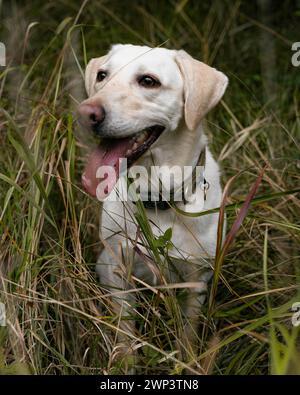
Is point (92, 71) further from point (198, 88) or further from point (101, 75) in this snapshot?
point (198, 88)

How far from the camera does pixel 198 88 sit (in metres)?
A: 2.87

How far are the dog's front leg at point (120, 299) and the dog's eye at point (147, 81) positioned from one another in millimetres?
694

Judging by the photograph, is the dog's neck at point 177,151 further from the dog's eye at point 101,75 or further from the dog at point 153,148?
the dog's eye at point 101,75

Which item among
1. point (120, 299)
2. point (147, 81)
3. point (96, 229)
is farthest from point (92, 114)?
point (96, 229)

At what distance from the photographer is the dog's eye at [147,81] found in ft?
9.40

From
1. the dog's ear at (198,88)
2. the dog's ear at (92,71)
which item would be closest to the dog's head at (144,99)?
the dog's ear at (198,88)

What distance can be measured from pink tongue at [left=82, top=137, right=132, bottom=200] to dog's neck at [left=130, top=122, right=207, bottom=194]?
20 centimetres

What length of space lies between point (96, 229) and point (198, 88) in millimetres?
988

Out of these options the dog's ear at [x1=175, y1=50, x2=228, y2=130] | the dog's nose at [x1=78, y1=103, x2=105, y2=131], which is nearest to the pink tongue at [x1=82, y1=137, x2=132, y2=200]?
the dog's nose at [x1=78, y1=103, x2=105, y2=131]

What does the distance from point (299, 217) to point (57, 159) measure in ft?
3.91

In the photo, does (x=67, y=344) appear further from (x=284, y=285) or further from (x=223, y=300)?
(x=284, y=285)

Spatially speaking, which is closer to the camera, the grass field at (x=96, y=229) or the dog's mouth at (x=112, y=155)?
the grass field at (x=96, y=229)

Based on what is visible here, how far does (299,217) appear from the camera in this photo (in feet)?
10.6

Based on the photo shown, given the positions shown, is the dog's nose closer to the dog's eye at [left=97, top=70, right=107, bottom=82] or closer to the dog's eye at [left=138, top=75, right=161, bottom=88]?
the dog's eye at [left=138, top=75, right=161, bottom=88]
